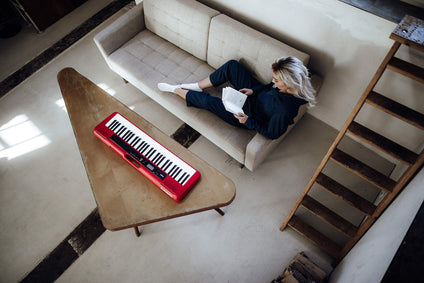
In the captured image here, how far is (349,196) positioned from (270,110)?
32.4 inches

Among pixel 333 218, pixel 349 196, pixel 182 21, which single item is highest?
pixel 182 21

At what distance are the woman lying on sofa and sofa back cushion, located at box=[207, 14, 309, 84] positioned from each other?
4.1 inches

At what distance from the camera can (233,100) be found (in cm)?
212

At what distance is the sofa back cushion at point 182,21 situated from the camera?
2.51 metres

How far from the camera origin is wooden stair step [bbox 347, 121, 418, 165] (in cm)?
133

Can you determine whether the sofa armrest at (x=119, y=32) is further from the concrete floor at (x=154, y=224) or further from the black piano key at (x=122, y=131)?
the black piano key at (x=122, y=131)

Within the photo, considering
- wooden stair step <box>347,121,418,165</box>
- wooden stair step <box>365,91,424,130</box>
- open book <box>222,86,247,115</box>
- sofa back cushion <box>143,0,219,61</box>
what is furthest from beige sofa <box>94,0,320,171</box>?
wooden stair step <box>365,91,424,130</box>

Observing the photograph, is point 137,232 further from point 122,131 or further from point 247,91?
point 247,91

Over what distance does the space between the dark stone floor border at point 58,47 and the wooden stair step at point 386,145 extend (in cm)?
354

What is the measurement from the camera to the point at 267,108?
84.2 inches

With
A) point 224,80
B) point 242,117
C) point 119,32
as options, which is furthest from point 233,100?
point 119,32

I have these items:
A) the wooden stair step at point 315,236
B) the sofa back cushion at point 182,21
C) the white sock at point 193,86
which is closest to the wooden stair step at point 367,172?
the wooden stair step at point 315,236

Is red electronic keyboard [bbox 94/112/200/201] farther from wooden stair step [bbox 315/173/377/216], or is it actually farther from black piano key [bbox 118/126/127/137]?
wooden stair step [bbox 315/173/377/216]

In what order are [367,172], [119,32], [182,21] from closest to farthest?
1. [367,172]
2. [182,21]
3. [119,32]
